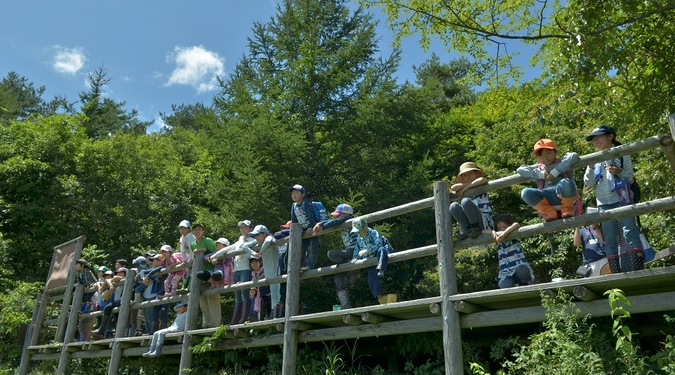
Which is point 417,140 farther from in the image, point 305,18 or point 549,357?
point 549,357

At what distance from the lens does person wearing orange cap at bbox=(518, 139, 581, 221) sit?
5605mm

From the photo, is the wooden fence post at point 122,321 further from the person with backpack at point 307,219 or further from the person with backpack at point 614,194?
the person with backpack at point 614,194

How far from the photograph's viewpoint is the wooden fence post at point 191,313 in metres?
9.23

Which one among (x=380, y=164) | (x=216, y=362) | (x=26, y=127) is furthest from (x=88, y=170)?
(x=216, y=362)

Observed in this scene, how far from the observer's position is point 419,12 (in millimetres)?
11086

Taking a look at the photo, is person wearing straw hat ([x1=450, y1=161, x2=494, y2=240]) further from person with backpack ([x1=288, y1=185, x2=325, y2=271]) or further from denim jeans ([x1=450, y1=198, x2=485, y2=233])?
person with backpack ([x1=288, y1=185, x2=325, y2=271])

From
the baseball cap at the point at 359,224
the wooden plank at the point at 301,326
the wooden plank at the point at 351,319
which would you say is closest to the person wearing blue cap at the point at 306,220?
the wooden plank at the point at 301,326

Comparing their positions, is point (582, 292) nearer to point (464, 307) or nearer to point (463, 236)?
point (464, 307)

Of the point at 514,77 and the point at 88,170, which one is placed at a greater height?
the point at 88,170

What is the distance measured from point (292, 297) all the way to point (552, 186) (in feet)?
11.8

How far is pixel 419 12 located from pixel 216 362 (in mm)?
6961

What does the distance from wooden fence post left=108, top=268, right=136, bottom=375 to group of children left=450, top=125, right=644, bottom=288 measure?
691 centimetres

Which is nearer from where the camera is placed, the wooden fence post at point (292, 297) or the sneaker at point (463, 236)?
the sneaker at point (463, 236)

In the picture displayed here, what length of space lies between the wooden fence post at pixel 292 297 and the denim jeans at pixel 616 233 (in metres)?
3.81
